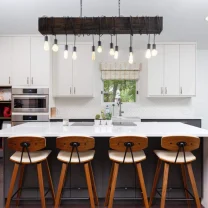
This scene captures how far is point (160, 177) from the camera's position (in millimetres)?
2861

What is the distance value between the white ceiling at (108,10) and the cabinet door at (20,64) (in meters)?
0.47

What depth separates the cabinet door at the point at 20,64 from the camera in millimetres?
4852

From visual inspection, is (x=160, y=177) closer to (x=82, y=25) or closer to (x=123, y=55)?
(x=82, y=25)

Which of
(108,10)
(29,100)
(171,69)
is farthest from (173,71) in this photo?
(29,100)

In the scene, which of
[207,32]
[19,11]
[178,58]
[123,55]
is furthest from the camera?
[123,55]

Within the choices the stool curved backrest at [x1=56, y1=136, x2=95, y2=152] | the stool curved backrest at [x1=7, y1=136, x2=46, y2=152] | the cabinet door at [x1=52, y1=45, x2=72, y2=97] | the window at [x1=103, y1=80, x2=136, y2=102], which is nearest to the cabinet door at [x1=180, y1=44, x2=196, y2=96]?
the window at [x1=103, y1=80, x2=136, y2=102]

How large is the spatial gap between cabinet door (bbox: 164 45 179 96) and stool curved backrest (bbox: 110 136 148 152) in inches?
120

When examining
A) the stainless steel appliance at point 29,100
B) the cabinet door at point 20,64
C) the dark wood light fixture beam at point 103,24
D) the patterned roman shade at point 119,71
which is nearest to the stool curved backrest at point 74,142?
the dark wood light fixture beam at point 103,24

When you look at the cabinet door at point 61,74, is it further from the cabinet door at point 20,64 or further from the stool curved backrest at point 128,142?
the stool curved backrest at point 128,142

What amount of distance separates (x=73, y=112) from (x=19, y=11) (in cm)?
271

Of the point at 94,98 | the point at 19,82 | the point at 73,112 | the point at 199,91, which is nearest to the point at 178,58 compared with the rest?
the point at 199,91

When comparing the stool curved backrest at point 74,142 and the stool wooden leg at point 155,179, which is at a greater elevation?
the stool curved backrest at point 74,142

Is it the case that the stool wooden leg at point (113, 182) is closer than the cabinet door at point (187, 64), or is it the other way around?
the stool wooden leg at point (113, 182)

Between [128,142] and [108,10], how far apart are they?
2.27 metres
